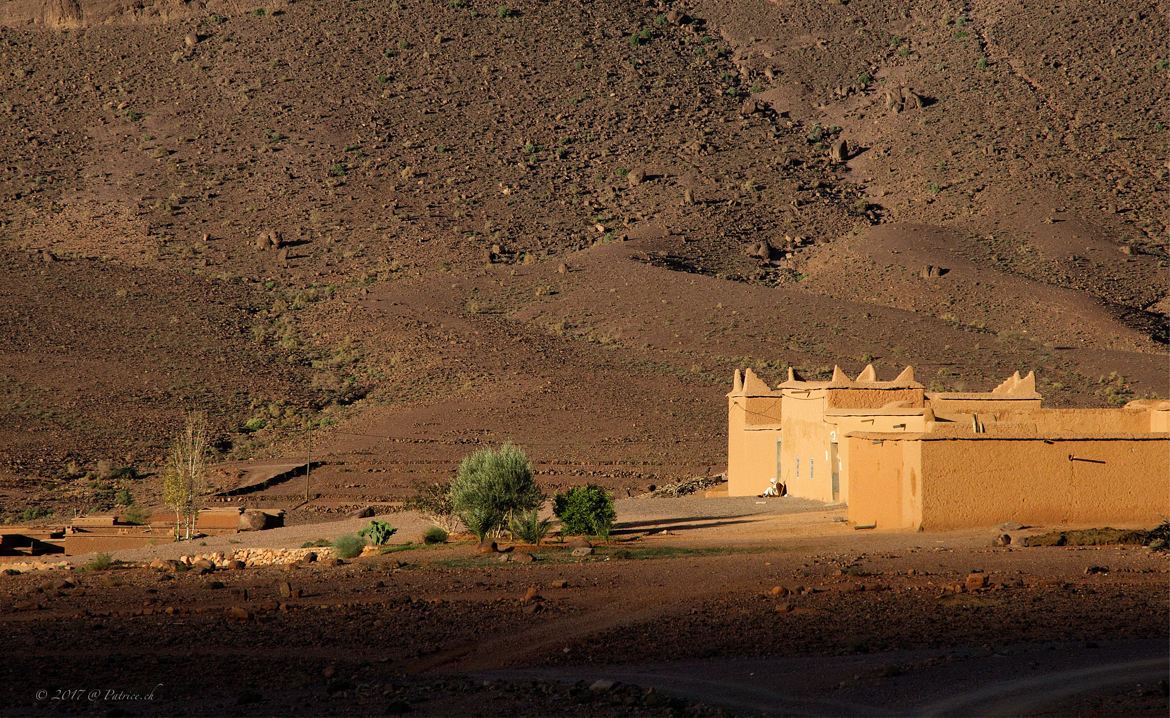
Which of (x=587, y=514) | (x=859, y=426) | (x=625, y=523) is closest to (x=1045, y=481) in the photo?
(x=859, y=426)

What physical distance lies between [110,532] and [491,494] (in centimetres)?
1051

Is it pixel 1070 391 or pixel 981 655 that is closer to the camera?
pixel 981 655

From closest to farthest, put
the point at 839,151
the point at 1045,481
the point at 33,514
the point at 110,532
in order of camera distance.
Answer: the point at 1045,481 → the point at 110,532 → the point at 33,514 → the point at 839,151

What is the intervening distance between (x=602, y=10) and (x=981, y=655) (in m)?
87.9

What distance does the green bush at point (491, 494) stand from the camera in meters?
26.3

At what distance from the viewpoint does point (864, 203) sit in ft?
245

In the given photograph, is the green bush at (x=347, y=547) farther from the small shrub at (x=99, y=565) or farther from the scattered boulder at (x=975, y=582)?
the scattered boulder at (x=975, y=582)

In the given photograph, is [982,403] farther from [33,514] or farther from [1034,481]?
[33,514]

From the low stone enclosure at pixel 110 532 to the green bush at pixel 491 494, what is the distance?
8575mm

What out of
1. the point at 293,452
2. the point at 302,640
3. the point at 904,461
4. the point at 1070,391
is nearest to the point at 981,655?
the point at 302,640

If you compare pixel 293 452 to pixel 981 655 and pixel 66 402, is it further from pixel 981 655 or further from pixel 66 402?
pixel 981 655

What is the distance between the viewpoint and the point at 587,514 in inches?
998

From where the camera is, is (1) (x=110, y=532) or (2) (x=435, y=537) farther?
(1) (x=110, y=532)

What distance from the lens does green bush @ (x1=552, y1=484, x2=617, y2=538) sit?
2541 cm
